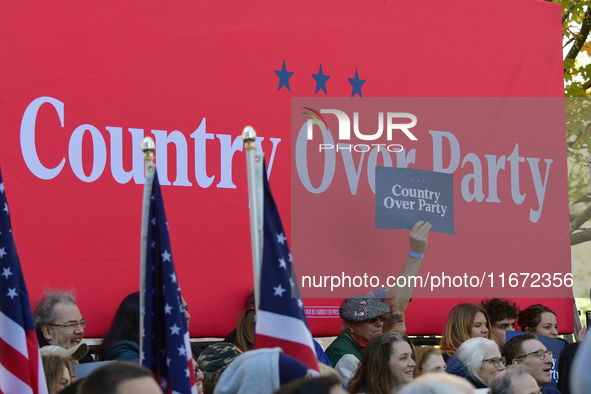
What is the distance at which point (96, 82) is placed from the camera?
511 cm

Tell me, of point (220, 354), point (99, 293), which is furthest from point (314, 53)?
point (220, 354)

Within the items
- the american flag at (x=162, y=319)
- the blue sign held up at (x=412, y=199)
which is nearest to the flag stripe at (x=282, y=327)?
the american flag at (x=162, y=319)

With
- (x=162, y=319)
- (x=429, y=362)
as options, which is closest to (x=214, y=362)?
(x=162, y=319)

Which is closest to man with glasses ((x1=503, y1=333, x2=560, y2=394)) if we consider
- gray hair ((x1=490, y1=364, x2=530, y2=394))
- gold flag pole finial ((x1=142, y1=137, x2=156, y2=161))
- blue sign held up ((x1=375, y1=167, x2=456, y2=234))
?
gray hair ((x1=490, y1=364, x2=530, y2=394))

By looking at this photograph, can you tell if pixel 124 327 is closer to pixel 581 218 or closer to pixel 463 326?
pixel 463 326

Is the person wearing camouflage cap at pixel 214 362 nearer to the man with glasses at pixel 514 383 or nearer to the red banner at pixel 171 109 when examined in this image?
the red banner at pixel 171 109

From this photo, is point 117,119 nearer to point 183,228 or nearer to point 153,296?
point 183,228

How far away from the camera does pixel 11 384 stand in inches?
131

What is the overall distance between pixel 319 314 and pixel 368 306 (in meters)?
0.53

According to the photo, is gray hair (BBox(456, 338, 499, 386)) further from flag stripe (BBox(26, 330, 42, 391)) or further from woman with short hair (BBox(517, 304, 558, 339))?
flag stripe (BBox(26, 330, 42, 391))

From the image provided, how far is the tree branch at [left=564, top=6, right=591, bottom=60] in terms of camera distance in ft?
28.7

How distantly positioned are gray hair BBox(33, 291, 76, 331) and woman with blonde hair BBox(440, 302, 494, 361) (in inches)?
120

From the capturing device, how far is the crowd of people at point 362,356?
7.54 feet

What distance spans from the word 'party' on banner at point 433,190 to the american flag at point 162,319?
2.47 m
